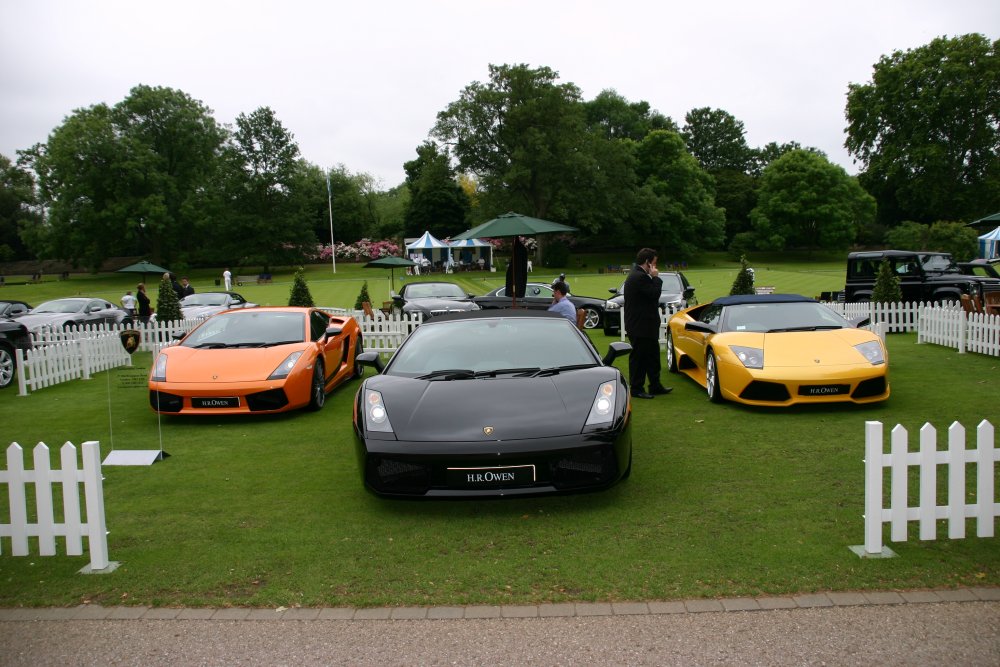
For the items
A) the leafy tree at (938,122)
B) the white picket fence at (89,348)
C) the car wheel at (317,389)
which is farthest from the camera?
the leafy tree at (938,122)

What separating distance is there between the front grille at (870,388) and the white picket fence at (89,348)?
8498 millimetres

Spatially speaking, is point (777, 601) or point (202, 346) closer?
point (777, 601)

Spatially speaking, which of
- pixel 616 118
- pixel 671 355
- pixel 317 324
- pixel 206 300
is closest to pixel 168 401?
pixel 317 324

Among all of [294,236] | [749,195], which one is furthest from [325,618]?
[749,195]

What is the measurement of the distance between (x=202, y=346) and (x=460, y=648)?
288 inches

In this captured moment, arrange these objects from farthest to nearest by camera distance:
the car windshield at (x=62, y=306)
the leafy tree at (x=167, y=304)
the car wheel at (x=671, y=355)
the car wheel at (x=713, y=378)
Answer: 1. the car windshield at (x=62, y=306)
2. the leafy tree at (x=167, y=304)
3. the car wheel at (x=671, y=355)
4. the car wheel at (x=713, y=378)

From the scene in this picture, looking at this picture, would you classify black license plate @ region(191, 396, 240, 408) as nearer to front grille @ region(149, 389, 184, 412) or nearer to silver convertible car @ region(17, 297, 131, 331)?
front grille @ region(149, 389, 184, 412)

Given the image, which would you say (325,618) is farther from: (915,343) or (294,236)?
(294,236)

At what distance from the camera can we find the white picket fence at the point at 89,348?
1206 cm

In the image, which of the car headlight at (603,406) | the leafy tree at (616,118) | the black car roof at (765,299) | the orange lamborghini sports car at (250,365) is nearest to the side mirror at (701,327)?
the black car roof at (765,299)

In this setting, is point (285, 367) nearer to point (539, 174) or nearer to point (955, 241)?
point (955, 241)

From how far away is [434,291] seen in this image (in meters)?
20.7

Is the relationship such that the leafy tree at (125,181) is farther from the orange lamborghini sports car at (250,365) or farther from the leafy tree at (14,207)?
the orange lamborghini sports car at (250,365)

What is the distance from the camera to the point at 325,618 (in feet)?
12.5
